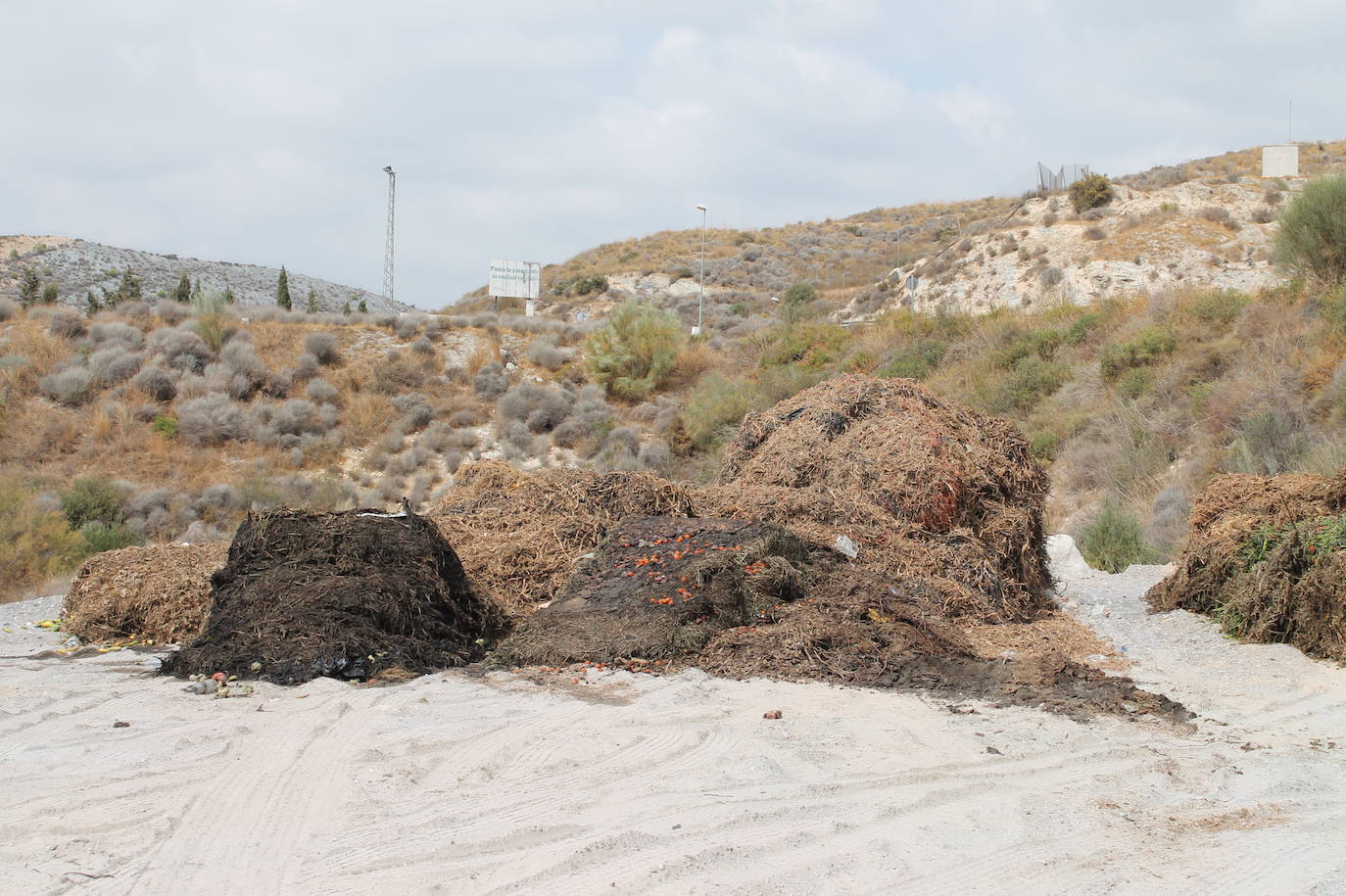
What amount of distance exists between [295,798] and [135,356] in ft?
91.9

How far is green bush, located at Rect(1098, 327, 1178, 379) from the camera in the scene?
2130 cm

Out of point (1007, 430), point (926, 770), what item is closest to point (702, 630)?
point (926, 770)

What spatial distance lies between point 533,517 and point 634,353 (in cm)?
2272

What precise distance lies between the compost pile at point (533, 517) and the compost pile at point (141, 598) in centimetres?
203

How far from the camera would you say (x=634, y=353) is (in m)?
31.5

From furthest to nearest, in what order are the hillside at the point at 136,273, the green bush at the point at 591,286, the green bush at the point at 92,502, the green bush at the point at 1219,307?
the green bush at the point at 591,286 → the hillside at the point at 136,273 → the green bush at the point at 1219,307 → the green bush at the point at 92,502

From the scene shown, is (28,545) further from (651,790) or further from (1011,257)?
(1011,257)

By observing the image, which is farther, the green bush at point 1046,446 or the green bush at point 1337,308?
the green bush at point 1046,446

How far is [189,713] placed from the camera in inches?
205

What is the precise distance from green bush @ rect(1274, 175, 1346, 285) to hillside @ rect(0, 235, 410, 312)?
103 ft

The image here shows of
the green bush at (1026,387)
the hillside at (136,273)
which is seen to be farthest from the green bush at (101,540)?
the hillside at (136,273)

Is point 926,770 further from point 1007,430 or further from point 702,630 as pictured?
point 1007,430

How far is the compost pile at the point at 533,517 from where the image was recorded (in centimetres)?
833

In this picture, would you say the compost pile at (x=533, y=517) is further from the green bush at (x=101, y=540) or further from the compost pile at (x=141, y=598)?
the green bush at (x=101, y=540)
